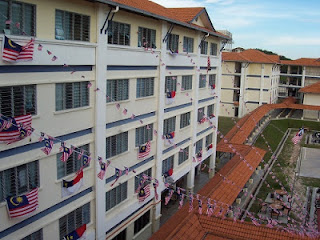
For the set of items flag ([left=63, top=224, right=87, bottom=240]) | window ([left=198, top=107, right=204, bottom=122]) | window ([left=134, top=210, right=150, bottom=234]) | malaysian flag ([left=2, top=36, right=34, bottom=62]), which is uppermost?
malaysian flag ([left=2, top=36, right=34, bottom=62])

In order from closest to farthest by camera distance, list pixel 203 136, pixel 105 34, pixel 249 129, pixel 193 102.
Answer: pixel 105 34
pixel 193 102
pixel 203 136
pixel 249 129

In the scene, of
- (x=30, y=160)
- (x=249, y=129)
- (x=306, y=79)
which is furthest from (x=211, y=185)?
(x=306, y=79)

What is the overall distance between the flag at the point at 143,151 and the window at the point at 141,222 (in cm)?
373

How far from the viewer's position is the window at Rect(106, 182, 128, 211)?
55.6 feet

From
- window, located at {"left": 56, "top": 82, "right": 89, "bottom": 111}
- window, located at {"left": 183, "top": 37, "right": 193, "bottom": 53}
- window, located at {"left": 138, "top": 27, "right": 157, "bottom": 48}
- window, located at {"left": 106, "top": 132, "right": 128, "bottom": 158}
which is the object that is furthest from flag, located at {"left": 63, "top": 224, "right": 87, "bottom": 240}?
window, located at {"left": 183, "top": 37, "right": 193, "bottom": 53}

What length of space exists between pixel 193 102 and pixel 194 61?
2.77m

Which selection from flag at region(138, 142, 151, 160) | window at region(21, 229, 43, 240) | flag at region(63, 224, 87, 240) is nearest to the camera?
window at region(21, 229, 43, 240)

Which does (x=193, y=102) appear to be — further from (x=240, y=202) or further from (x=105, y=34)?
(x=105, y=34)

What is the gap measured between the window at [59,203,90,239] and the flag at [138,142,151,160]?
420 cm

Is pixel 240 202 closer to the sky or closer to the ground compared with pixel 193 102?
closer to the ground

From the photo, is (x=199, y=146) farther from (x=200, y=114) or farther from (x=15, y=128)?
(x=15, y=128)

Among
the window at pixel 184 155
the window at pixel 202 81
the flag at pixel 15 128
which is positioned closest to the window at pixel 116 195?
the flag at pixel 15 128

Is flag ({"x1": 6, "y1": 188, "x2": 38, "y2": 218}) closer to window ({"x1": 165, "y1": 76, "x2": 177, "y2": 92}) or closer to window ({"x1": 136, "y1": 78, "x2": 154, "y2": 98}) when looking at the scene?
window ({"x1": 136, "y1": 78, "x2": 154, "y2": 98})

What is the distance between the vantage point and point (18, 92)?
11.4m
